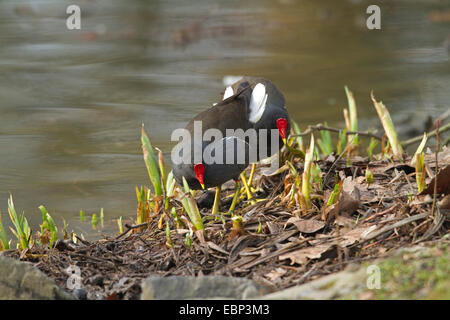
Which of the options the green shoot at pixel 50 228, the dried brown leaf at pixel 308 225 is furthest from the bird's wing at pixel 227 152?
the green shoot at pixel 50 228

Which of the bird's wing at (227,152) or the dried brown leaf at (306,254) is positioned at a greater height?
the bird's wing at (227,152)

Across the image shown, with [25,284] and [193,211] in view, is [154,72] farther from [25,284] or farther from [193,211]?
[25,284]

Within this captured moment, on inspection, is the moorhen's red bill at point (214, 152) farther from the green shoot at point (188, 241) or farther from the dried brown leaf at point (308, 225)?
the dried brown leaf at point (308, 225)

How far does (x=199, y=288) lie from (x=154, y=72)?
603 cm

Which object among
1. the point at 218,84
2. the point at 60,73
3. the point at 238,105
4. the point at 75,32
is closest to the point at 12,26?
the point at 75,32

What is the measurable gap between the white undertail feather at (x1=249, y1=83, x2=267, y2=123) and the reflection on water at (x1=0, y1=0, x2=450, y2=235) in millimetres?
A: 1341

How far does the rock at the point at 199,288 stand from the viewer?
7.33 ft

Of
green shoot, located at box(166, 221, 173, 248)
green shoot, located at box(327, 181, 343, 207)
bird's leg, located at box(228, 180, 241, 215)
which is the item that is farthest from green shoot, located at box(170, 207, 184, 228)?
green shoot, located at box(327, 181, 343, 207)

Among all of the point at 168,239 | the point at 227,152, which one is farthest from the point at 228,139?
the point at 168,239

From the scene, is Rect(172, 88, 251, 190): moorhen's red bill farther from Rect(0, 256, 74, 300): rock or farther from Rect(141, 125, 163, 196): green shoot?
Rect(0, 256, 74, 300): rock

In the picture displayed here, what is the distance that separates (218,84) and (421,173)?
15.5 feet

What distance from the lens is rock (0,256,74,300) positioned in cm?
230

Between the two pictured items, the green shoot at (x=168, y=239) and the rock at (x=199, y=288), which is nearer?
the rock at (x=199, y=288)

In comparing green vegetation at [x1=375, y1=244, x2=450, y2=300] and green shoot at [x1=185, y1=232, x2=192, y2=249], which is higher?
green vegetation at [x1=375, y1=244, x2=450, y2=300]
